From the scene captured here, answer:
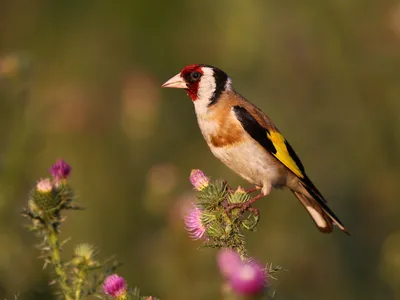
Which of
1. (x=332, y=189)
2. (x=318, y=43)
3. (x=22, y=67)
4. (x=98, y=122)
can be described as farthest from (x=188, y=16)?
(x=22, y=67)

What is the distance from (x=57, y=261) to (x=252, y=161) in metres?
1.76

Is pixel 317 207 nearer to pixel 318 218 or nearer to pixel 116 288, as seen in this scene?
pixel 318 218

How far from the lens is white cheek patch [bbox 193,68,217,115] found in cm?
491

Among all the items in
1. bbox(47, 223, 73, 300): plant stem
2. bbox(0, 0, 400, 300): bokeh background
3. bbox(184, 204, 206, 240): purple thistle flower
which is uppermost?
bbox(47, 223, 73, 300): plant stem

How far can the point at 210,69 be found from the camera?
5070mm

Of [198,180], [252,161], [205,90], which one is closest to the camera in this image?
[198,180]

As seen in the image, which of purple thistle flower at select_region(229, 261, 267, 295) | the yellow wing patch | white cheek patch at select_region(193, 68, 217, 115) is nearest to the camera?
purple thistle flower at select_region(229, 261, 267, 295)

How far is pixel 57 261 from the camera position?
3119 mm

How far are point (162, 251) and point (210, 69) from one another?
1444 millimetres

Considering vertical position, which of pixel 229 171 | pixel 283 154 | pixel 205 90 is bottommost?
pixel 229 171

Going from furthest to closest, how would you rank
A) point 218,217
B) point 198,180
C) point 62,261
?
point 198,180, point 218,217, point 62,261

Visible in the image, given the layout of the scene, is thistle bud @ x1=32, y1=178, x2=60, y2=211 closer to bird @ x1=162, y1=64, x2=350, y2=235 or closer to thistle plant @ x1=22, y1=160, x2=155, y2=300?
thistle plant @ x1=22, y1=160, x2=155, y2=300

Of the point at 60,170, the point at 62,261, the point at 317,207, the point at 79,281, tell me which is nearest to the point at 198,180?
the point at 60,170

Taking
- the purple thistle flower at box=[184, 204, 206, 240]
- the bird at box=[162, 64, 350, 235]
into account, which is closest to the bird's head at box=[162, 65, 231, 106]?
the bird at box=[162, 64, 350, 235]
